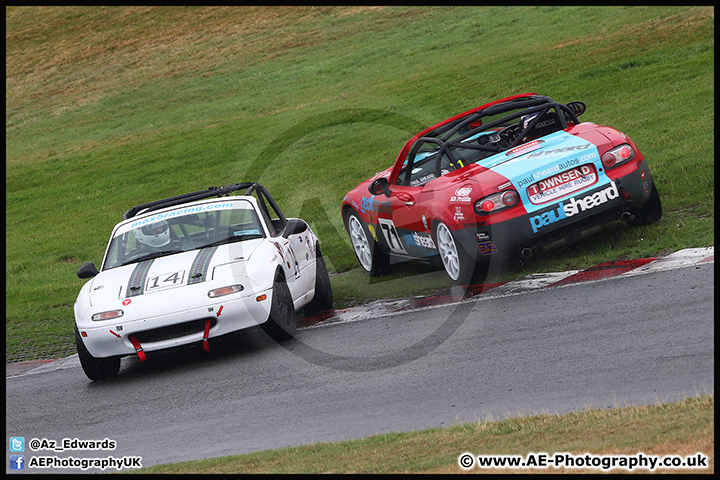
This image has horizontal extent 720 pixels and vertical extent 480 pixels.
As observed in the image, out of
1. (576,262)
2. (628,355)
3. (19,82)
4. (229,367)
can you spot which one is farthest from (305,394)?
(19,82)

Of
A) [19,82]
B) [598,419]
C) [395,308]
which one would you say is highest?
[598,419]

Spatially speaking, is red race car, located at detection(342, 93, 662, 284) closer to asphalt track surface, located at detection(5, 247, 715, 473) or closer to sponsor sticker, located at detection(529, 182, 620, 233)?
sponsor sticker, located at detection(529, 182, 620, 233)

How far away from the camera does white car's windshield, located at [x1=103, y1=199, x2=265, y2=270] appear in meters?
9.50

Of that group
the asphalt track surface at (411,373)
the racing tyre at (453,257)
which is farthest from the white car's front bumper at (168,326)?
the racing tyre at (453,257)

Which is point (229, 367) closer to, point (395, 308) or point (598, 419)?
point (395, 308)

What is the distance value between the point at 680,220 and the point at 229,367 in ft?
17.6

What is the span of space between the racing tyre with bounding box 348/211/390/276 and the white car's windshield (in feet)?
6.63

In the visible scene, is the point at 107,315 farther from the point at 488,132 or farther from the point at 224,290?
Answer: the point at 488,132

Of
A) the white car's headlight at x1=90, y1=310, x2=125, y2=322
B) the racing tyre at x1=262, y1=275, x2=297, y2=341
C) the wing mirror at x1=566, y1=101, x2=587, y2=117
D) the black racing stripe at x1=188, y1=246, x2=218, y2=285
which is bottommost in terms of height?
the racing tyre at x1=262, y1=275, x2=297, y2=341

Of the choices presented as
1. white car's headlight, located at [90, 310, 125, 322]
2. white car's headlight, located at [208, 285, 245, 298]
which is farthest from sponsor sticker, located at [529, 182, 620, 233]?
white car's headlight, located at [90, 310, 125, 322]

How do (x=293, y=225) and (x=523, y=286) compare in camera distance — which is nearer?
(x=523, y=286)

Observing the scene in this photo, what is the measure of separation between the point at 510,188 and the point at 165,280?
3.53 metres

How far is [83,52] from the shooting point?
54.8 metres

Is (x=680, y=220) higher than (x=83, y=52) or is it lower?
higher
